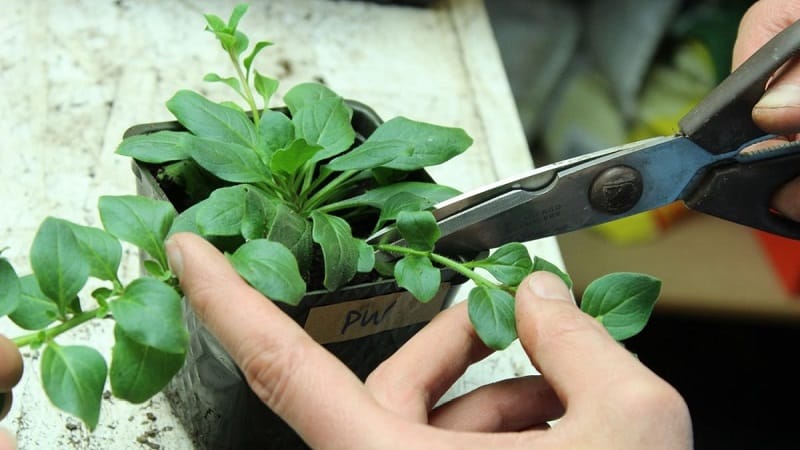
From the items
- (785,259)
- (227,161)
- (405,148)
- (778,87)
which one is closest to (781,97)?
(778,87)

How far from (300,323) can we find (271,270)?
0.07m

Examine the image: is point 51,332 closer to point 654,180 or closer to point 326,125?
point 326,125

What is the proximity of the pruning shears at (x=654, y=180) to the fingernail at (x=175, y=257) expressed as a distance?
0.12 meters

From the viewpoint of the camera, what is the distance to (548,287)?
0.46 m

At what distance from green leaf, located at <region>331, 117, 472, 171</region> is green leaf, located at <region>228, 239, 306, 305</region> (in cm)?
9

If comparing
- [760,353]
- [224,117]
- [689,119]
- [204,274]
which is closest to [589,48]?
[760,353]

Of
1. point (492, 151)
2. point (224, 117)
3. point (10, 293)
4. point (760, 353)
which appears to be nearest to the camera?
point (10, 293)

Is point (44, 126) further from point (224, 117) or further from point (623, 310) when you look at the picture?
point (623, 310)

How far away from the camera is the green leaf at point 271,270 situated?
0.42m

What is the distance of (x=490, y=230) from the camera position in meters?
0.52

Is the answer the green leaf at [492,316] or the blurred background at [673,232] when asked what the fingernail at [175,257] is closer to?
the green leaf at [492,316]

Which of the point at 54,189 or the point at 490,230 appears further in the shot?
the point at 54,189

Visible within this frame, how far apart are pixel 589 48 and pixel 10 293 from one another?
3.59ft

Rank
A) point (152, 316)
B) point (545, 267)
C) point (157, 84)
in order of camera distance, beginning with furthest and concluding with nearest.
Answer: point (157, 84) < point (545, 267) < point (152, 316)
